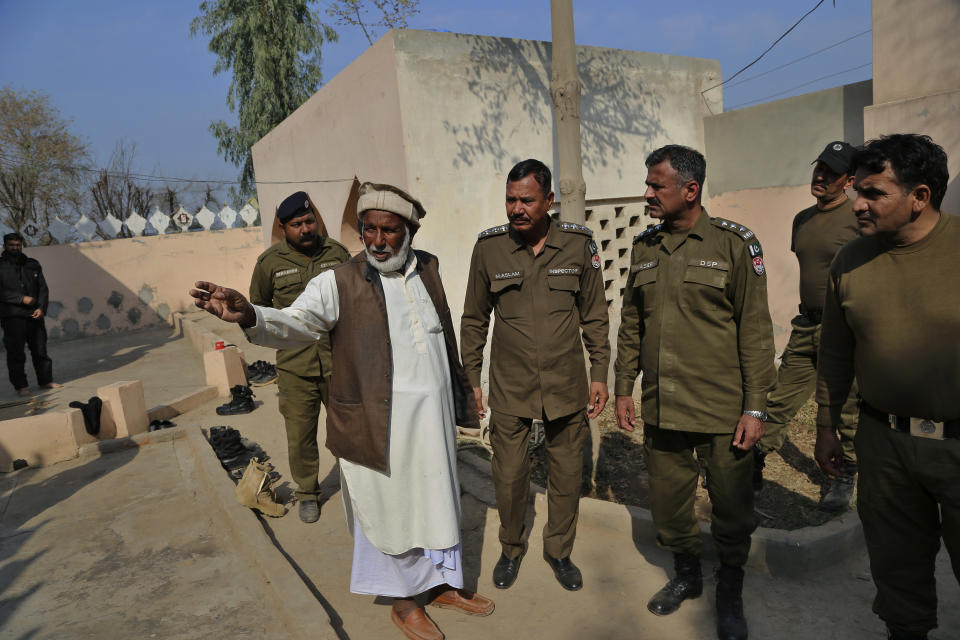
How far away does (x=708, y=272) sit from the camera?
8.64 feet

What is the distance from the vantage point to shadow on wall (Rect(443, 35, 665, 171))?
19.5ft

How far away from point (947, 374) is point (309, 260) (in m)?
3.44

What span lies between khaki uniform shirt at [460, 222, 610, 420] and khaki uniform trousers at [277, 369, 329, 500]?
143 cm

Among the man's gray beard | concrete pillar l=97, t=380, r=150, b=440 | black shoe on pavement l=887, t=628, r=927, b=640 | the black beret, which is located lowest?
black shoe on pavement l=887, t=628, r=927, b=640

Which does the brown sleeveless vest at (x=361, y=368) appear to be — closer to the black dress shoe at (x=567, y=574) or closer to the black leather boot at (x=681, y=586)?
the black dress shoe at (x=567, y=574)

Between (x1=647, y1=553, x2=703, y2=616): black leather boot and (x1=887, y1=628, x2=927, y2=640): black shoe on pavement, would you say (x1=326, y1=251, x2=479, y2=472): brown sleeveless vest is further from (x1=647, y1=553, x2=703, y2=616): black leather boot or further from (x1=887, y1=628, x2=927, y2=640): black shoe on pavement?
(x1=887, y1=628, x2=927, y2=640): black shoe on pavement

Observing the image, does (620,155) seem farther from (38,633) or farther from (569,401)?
(38,633)

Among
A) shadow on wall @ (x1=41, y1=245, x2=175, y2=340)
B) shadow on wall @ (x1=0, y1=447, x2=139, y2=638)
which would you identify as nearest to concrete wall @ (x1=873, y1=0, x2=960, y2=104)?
shadow on wall @ (x1=0, y1=447, x2=139, y2=638)

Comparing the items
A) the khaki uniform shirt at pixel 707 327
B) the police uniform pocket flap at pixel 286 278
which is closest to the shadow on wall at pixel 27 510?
the police uniform pocket flap at pixel 286 278

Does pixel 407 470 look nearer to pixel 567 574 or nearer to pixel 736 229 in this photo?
pixel 567 574

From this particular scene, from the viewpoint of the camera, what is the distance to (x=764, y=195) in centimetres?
724

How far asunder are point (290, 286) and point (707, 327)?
263 cm

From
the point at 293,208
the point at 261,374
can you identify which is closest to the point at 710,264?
the point at 293,208

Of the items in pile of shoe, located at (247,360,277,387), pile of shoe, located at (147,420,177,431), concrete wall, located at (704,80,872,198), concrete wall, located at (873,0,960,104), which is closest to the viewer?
concrete wall, located at (873,0,960,104)
